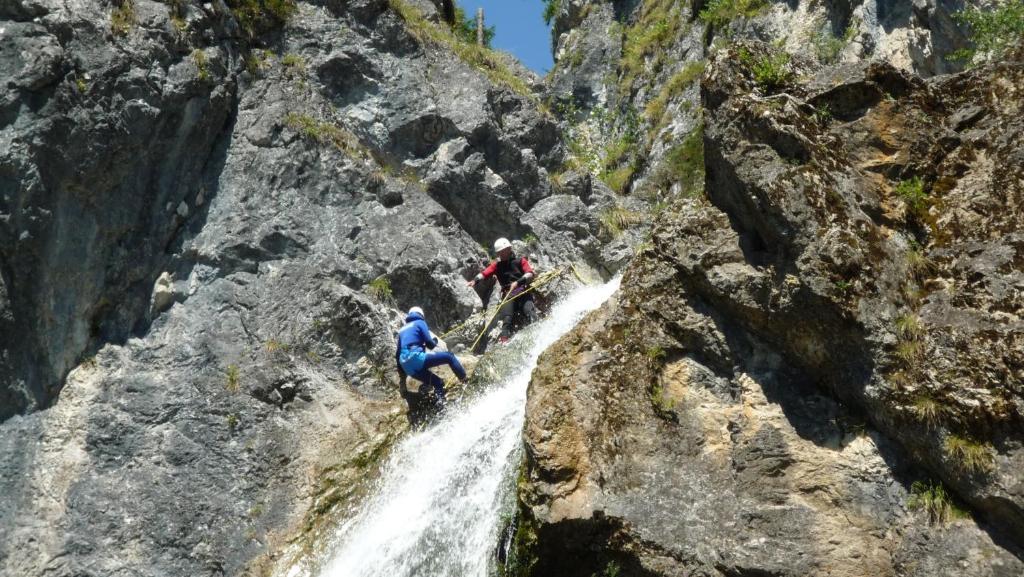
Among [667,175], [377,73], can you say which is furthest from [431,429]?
[667,175]

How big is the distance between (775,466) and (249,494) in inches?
281

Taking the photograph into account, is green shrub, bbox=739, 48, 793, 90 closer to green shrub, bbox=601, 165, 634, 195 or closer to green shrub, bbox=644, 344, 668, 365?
green shrub, bbox=644, 344, 668, 365

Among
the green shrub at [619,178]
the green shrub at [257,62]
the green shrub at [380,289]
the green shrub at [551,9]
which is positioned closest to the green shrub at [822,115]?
the green shrub at [380,289]

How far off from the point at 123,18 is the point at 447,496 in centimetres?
943

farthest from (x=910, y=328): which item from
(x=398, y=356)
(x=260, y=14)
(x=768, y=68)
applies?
(x=260, y=14)

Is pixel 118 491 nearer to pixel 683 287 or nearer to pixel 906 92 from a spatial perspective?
pixel 683 287

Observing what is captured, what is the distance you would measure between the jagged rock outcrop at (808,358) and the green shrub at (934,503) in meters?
0.04

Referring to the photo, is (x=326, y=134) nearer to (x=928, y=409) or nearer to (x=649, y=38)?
(x=928, y=409)

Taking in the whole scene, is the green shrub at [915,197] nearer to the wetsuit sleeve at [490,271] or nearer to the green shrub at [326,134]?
the wetsuit sleeve at [490,271]

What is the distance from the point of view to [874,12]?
15.9 m

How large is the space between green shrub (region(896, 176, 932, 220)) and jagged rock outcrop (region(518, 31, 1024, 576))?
2 cm

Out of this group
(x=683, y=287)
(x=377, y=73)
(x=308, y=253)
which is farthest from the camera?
(x=377, y=73)

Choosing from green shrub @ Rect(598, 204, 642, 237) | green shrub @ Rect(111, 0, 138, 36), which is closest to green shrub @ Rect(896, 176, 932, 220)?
green shrub @ Rect(598, 204, 642, 237)

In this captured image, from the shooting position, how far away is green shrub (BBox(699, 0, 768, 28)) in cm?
2017
